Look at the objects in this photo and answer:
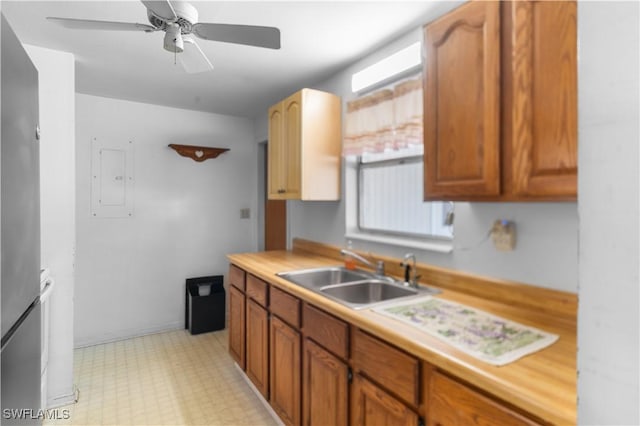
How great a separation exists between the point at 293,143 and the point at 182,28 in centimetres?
117

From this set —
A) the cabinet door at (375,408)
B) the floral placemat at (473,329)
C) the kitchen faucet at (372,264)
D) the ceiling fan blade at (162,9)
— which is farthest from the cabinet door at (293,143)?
the cabinet door at (375,408)

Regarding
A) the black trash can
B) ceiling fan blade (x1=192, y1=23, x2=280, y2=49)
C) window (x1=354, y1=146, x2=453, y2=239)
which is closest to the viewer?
ceiling fan blade (x1=192, y1=23, x2=280, y2=49)

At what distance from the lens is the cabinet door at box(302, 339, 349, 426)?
149cm

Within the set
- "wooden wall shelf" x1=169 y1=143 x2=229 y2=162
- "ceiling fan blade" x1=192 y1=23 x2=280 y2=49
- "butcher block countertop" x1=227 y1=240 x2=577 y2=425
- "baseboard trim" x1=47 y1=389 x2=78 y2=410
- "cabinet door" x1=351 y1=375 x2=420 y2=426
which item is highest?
"ceiling fan blade" x1=192 y1=23 x2=280 y2=49

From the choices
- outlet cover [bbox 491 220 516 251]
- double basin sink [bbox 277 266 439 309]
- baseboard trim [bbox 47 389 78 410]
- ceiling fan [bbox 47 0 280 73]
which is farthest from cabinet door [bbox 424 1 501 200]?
baseboard trim [bbox 47 389 78 410]

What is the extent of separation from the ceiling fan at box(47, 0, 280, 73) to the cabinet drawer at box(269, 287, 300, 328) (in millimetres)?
1298

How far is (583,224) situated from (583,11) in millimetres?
218

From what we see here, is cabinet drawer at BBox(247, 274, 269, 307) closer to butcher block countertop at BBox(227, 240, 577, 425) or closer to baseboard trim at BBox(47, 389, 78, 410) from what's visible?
butcher block countertop at BBox(227, 240, 577, 425)

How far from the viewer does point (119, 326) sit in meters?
3.43

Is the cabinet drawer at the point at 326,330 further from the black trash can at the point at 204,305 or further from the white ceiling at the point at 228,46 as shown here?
the black trash can at the point at 204,305

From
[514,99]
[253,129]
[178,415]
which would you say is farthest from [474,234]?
[253,129]

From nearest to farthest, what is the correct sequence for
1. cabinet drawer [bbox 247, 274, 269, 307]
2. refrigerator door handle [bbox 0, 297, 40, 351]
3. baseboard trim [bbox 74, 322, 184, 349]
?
refrigerator door handle [bbox 0, 297, 40, 351]
cabinet drawer [bbox 247, 274, 269, 307]
baseboard trim [bbox 74, 322, 184, 349]

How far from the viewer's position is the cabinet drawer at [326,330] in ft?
4.83

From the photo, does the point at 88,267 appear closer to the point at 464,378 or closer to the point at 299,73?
the point at 299,73
